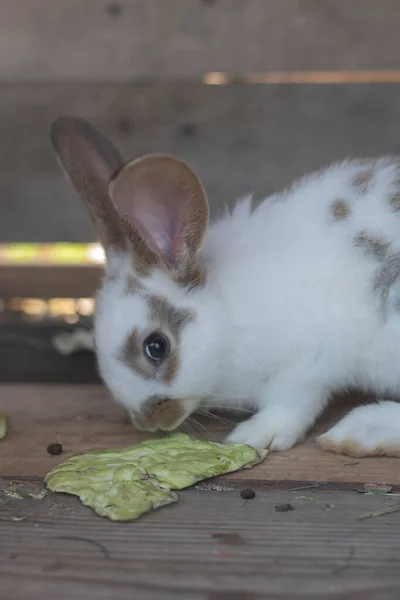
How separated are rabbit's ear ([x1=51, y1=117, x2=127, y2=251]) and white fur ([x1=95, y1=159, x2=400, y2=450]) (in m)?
0.11

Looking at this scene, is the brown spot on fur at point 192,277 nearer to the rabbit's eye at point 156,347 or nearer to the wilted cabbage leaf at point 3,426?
the rabbit's eye at point 156,347

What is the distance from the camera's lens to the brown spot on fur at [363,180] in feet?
5.27

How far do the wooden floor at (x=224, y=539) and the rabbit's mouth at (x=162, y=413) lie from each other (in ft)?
0.56

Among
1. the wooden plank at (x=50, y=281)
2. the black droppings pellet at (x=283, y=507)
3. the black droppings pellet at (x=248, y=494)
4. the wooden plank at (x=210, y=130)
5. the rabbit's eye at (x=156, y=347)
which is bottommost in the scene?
the black droppings pellet at (x=283, y=507)

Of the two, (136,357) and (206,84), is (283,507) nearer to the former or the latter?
(136,357)

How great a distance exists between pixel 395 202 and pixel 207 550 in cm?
82

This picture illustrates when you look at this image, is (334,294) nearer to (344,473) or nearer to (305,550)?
(344,473)

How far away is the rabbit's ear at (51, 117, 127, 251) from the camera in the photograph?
5.47 ft

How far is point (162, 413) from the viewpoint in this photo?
1.49 meters

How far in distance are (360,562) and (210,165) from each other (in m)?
1.84

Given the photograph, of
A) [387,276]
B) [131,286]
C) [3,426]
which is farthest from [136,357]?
[387,276]

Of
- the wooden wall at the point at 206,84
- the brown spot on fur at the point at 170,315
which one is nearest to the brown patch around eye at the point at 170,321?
the brown spot on fur at the point at 170,315

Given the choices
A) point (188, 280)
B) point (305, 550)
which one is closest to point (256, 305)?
point (188, 280)

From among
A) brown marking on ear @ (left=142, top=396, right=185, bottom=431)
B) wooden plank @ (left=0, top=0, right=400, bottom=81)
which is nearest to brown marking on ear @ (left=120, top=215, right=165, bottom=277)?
brown marking on ear @ (left=142, top=396, right=185, bottom=431)
